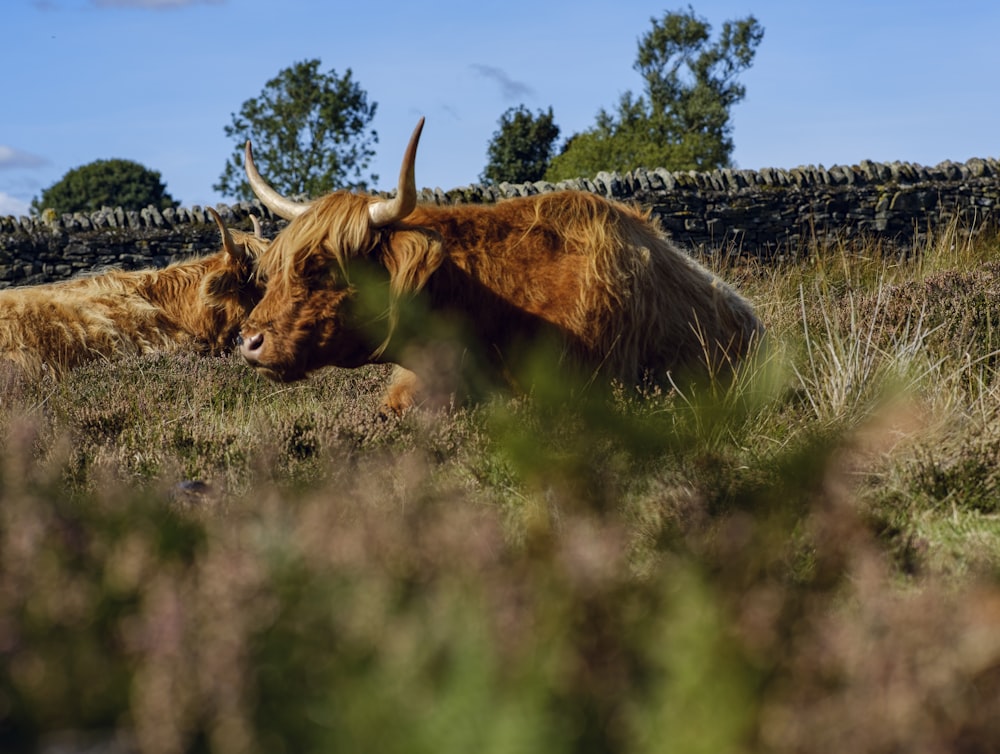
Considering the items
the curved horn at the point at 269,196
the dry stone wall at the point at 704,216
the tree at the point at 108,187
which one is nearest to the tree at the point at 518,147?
the tree at the point at 108,187

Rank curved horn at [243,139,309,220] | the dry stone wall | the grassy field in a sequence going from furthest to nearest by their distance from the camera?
the dry stone wall, curved horn at [243,139,309,220], the grassy field

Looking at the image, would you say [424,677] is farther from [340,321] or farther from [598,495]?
[340,321]

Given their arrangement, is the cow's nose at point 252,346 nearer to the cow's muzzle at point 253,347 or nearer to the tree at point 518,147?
the cow's muzzle at point 253,347

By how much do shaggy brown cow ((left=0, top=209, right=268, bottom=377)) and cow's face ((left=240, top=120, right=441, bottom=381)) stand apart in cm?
299

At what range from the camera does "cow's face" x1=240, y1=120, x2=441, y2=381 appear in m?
4.38

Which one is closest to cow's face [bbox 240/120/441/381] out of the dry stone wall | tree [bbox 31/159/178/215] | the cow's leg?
the cow's leg

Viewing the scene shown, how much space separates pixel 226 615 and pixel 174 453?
2.99 m

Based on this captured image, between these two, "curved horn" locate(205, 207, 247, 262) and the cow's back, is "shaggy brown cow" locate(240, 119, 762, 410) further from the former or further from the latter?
"curved horn" locate(205, 207, 247, 262)

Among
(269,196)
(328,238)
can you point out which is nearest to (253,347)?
(328,238)

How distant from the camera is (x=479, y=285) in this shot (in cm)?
455

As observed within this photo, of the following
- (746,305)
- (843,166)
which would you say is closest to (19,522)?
(746,305)

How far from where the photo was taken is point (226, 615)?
170 cm

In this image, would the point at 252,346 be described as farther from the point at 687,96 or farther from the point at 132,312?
the point at 687,96

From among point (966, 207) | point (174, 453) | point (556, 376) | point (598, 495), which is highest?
point (966, 207)
